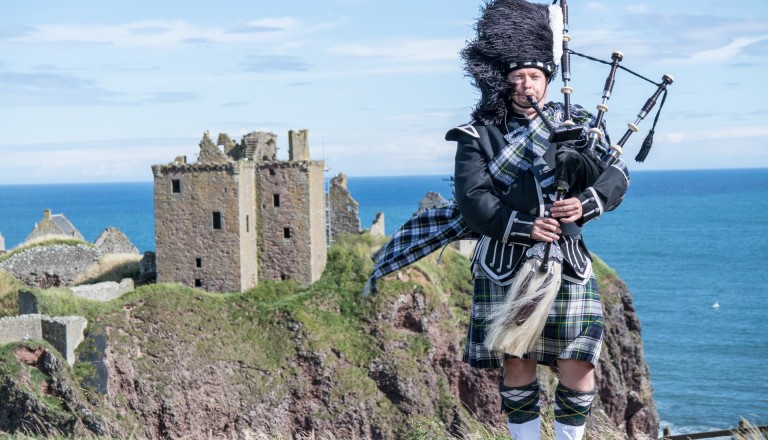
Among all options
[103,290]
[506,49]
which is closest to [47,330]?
[103,290]

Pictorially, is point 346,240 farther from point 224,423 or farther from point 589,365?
point 589,365

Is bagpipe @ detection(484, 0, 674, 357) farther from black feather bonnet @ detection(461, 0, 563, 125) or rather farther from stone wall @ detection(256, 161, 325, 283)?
stone wall @ detection(256, 161, 325, 283)

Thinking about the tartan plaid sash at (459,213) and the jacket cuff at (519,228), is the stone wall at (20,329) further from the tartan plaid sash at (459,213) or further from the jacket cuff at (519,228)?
the jacket cuff at (519,228)

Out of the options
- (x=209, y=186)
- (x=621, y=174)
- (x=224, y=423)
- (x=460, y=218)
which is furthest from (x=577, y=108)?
(x=209, y=186)

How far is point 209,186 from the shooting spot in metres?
35.5

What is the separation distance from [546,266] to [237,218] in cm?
2869

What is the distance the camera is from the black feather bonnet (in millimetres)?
7840

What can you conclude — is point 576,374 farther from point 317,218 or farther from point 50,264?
point 50,264

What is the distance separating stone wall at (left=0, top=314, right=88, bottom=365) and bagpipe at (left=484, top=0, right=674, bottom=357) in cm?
2296

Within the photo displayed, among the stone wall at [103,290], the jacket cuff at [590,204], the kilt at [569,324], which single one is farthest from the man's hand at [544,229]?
the stone wall at [103,290]

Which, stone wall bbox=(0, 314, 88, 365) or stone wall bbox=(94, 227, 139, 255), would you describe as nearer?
stone wall bbox=(0, 314, 88, 365)

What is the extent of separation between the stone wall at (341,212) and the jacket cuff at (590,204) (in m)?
34.7

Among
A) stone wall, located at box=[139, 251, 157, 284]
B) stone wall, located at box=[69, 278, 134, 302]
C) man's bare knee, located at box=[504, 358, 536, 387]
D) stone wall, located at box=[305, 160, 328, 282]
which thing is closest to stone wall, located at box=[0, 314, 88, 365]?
stone wall, located at box=[69, 278, 134, 302]

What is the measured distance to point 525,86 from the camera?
7.84 m
